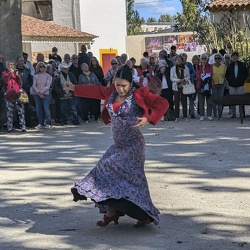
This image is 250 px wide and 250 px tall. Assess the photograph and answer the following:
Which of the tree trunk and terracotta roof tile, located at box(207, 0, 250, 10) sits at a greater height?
terracotta roof tile, located at box(207, 0, 250, 10)

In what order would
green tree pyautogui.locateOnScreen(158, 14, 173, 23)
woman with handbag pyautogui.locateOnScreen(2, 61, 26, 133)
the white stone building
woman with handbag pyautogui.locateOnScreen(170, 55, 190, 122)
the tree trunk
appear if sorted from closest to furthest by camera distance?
1. woman with handbag pyautogui.locateOnScreen(2, 61, 26, 133)
2. woman with handbag pyautogui.locateOnScreen(170, 55, 190, 122)
3. the tree trunk
4. the white stone building
5. green tree pyautogui.locateOnScreen(158, 14, 173, 23)

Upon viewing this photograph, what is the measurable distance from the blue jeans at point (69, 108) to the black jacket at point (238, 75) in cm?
401

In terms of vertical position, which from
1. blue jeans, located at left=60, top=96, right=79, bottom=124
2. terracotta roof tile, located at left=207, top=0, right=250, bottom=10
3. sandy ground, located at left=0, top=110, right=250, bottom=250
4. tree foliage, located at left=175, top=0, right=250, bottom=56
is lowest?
sandy ground, located at left=0, top=110, right=250, bottom=250

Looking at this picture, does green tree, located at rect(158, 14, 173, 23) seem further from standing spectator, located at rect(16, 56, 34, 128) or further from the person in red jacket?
the person in red jacket

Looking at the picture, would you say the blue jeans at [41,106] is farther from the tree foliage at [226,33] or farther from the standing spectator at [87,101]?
the tree foliage at [226,33]

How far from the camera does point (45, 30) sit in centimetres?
4269

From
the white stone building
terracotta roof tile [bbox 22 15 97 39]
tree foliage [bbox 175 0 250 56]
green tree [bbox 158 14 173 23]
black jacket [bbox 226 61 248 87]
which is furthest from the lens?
green tree [bbox 158 14 173 23]

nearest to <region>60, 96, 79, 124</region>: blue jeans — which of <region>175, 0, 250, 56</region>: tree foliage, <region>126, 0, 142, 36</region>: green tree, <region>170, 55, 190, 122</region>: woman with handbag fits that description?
<region>170, 55, 190, 122</region>: woman with handbag

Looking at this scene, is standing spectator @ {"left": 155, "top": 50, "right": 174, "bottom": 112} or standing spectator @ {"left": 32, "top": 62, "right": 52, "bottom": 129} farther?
standing spectator @ {"left": 155, "top": 50, "right": 174, "bottom": 112}

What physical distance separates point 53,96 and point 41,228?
1167 centimetres

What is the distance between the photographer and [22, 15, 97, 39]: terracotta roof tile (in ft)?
136

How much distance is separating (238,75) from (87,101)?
4059 millimetres

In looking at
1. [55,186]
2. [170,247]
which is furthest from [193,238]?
[55,186]

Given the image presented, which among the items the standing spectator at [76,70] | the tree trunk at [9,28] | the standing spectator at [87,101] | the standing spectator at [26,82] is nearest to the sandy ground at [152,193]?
the standing spectator at [26,82]
